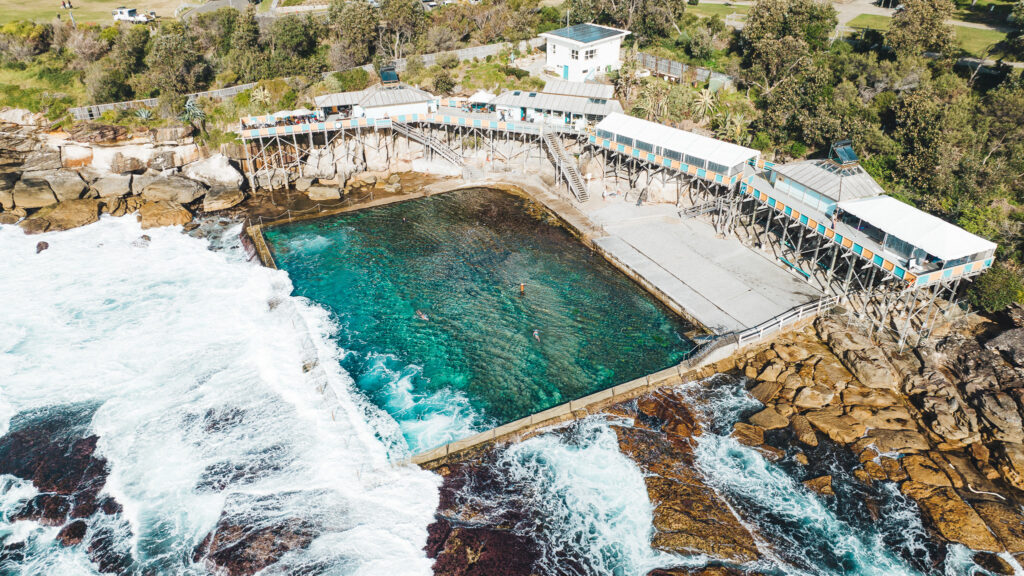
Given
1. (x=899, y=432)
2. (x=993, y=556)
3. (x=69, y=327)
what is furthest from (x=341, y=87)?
(x=993, y=556)

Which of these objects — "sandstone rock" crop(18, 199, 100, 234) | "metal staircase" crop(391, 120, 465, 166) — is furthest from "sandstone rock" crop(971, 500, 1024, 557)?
"sandstone rock" crop(18, 199, 100, 234)

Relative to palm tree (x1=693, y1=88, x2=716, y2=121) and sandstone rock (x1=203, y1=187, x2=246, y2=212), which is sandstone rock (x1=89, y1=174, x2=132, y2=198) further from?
palm tree (x1=693, y1=88, x2=716, y2=121)

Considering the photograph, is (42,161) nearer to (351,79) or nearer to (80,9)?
(351,79)

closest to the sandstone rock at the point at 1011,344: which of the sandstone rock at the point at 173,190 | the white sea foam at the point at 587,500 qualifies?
the white sea foam at the point at 587,500

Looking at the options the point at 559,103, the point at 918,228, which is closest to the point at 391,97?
the point at 559,103

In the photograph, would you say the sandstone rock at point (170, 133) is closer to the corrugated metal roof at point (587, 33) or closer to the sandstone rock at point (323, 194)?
the sandstone rock at point (323, 194)
